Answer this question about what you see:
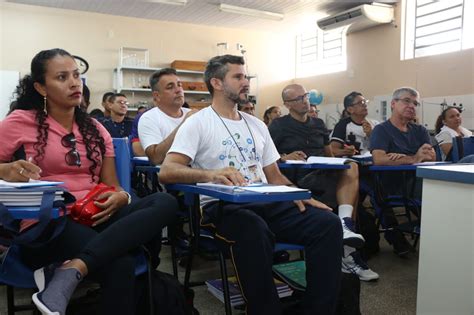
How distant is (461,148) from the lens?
2.91 meters

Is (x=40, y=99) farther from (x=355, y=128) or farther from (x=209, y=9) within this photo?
(x=209, y=9)

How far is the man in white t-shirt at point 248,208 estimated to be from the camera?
5.01ft

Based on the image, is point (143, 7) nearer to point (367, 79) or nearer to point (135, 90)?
point (135, 90)

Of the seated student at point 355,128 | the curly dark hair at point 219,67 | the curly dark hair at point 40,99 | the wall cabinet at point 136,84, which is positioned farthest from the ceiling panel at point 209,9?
the curly dark hair at point 40,99

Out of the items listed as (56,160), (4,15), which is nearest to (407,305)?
(56,160)

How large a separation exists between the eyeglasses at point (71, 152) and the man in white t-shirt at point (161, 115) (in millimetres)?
798

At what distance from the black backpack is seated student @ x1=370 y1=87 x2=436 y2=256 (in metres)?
1.76

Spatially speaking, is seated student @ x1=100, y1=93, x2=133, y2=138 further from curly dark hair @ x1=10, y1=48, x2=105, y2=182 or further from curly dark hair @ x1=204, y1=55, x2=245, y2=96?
curly dark hair @ x1=10, y1=48, x2=105, y2=182

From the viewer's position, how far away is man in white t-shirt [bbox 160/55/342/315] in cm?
153

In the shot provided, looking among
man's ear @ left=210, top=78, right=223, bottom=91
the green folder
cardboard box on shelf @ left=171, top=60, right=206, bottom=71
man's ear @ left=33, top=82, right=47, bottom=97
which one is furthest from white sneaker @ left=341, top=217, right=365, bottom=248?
cardboard box on shelf @ left=171, top=60, right=206, bottom=71

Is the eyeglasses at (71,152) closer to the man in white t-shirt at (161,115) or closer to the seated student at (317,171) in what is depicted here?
the man in white t-shirt at (161,115)

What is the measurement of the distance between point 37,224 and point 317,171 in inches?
74.3

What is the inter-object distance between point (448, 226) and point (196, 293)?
1361 mm

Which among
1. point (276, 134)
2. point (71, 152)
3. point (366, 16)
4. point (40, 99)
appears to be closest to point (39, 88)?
point (40, 99)
